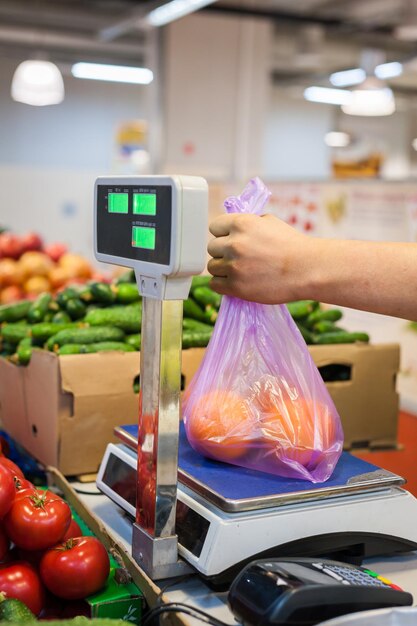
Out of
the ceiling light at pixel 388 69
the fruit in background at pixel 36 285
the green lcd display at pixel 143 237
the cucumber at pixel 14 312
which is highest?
the ceiling light at pixel 388 69

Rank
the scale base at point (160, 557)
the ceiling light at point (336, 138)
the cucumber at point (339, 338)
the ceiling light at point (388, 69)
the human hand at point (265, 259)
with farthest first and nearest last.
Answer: the ceiling light at point (336, 138) → the ceiling light at point (388, 69) → the cucumber at point (339, 338) → the human hand at point (265, 259) → the scale base at point (160, 557)

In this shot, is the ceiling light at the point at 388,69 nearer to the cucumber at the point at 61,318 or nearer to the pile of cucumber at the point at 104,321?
the pile of cucumber at the point at 104,321

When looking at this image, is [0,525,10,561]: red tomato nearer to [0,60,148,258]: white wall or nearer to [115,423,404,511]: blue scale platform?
[115,423,404,511]: blue scale platform

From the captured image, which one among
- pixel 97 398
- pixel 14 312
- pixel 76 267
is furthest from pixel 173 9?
pixel 97 398

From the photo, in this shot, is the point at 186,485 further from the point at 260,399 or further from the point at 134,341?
the point at 134,341

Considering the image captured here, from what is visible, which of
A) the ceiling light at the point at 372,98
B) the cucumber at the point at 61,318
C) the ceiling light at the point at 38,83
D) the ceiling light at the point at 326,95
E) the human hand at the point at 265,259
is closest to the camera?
the human hand at the point at 265,259

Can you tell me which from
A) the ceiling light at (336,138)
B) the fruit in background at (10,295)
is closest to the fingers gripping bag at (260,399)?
the fruit in background at (10,295)

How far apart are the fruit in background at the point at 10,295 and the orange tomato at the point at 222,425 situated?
214cm

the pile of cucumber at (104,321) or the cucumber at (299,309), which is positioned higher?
the cucumber at (299,309)

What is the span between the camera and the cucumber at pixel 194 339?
1.98m

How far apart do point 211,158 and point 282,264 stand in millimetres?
6511

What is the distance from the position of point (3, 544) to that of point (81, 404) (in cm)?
58

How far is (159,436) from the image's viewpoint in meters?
1.13

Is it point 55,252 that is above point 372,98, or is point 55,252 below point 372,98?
below
